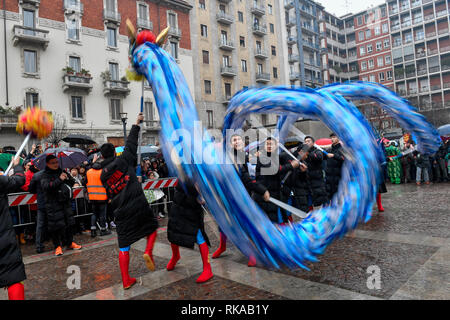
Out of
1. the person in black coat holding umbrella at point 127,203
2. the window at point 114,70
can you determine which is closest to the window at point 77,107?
the window at point 114,70

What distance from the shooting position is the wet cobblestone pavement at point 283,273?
132 inches

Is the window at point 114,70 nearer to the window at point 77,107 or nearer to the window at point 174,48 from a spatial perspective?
the window at point 77,107

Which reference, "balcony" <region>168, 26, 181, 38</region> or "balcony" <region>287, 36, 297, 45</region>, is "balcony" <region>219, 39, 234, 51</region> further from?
"balcony" <region>287, 36, 297, 45</region>

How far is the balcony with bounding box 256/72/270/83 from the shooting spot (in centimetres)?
3645

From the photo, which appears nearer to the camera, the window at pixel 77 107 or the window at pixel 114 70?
the window at pixel 77 107

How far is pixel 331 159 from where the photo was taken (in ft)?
22.0

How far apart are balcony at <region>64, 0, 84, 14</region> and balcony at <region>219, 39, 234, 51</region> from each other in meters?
13.8

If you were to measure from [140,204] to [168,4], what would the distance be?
1181 inches

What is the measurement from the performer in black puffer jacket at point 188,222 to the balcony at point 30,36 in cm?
2274

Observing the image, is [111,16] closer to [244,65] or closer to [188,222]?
[244,65]

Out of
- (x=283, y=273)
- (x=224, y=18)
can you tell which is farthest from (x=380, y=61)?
(x=283, y=273)

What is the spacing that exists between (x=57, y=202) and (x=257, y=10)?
120 feet
